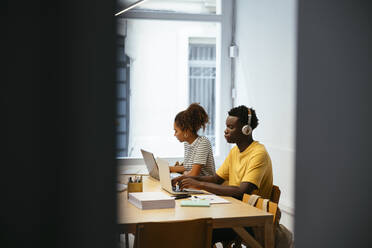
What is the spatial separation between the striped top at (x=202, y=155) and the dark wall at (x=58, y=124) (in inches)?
124

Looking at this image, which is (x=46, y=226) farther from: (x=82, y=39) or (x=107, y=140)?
(x=82, y=39)

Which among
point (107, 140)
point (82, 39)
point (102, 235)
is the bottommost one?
point (102, 235)

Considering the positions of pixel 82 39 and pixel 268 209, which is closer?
pixel 82 39

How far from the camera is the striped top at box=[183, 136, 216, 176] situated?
368 cm

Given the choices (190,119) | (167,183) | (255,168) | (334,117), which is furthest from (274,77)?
(167,183)

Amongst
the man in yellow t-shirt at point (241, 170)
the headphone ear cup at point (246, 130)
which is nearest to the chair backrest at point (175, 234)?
the man in yellow t-shirt at point (241, 170)

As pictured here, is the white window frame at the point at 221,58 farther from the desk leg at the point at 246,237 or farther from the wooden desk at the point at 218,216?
the desk leg at the point at 246,237

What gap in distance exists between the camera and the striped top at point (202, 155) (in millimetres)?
3678

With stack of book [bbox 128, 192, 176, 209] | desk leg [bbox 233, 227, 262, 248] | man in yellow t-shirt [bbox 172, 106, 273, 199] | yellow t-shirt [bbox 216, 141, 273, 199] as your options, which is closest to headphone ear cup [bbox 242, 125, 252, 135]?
man in yellow t-shirt [bbox 172, 106, 273, 199]

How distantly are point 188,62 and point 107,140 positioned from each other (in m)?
5.11

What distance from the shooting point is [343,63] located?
→ 4137 mm

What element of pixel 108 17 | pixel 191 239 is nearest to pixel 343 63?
pixel 191 239

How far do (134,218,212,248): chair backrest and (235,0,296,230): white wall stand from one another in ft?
7.31

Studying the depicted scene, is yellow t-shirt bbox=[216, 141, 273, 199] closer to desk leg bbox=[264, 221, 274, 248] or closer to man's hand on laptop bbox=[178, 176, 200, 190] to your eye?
man's hand on laptop bbox=[178, 176, 200, 190]
